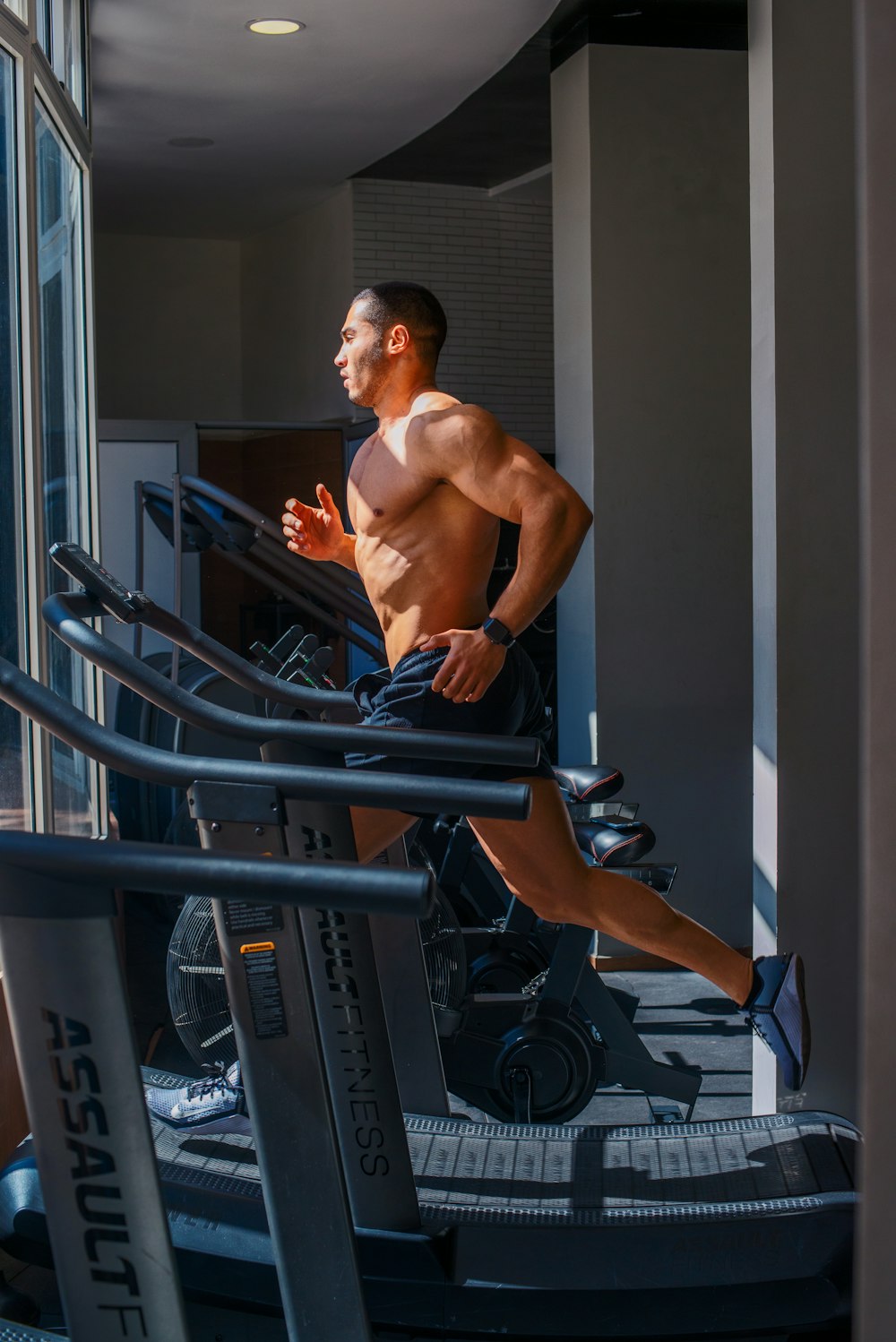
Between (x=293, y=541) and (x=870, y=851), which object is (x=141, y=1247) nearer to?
(x=870, y=851)

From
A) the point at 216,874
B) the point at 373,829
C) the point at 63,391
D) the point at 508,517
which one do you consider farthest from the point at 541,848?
the point at 63,391

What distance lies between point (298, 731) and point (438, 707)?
3.26 ft

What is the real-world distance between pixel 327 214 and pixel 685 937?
572 cm

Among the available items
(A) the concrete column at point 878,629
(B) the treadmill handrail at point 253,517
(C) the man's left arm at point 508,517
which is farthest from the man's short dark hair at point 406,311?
(A) the concrete column at point 878,629

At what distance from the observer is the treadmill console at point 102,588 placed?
214 cm

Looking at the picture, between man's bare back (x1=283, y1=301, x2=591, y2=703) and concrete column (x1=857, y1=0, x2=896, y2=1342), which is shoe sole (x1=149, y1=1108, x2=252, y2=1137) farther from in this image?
concrete column (x1=857, y1=0, x2=896, y2=1342)

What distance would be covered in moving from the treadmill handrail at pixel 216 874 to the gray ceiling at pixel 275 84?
4.16 meters

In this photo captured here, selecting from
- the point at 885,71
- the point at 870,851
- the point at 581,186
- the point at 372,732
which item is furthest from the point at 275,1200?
the point at 581,186

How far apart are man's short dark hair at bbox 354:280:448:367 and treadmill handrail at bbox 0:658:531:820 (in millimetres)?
1733

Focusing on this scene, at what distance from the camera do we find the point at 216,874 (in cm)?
103

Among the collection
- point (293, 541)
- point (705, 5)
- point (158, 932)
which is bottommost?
point (158, 932)

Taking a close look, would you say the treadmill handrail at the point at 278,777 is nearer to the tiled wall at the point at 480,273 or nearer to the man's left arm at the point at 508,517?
the man's left arm at the point at 508,517

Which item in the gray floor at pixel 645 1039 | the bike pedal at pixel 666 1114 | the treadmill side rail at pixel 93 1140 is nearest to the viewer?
the treadmill side rail at pixel 93 1140

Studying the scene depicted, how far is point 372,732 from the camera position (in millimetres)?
1813
